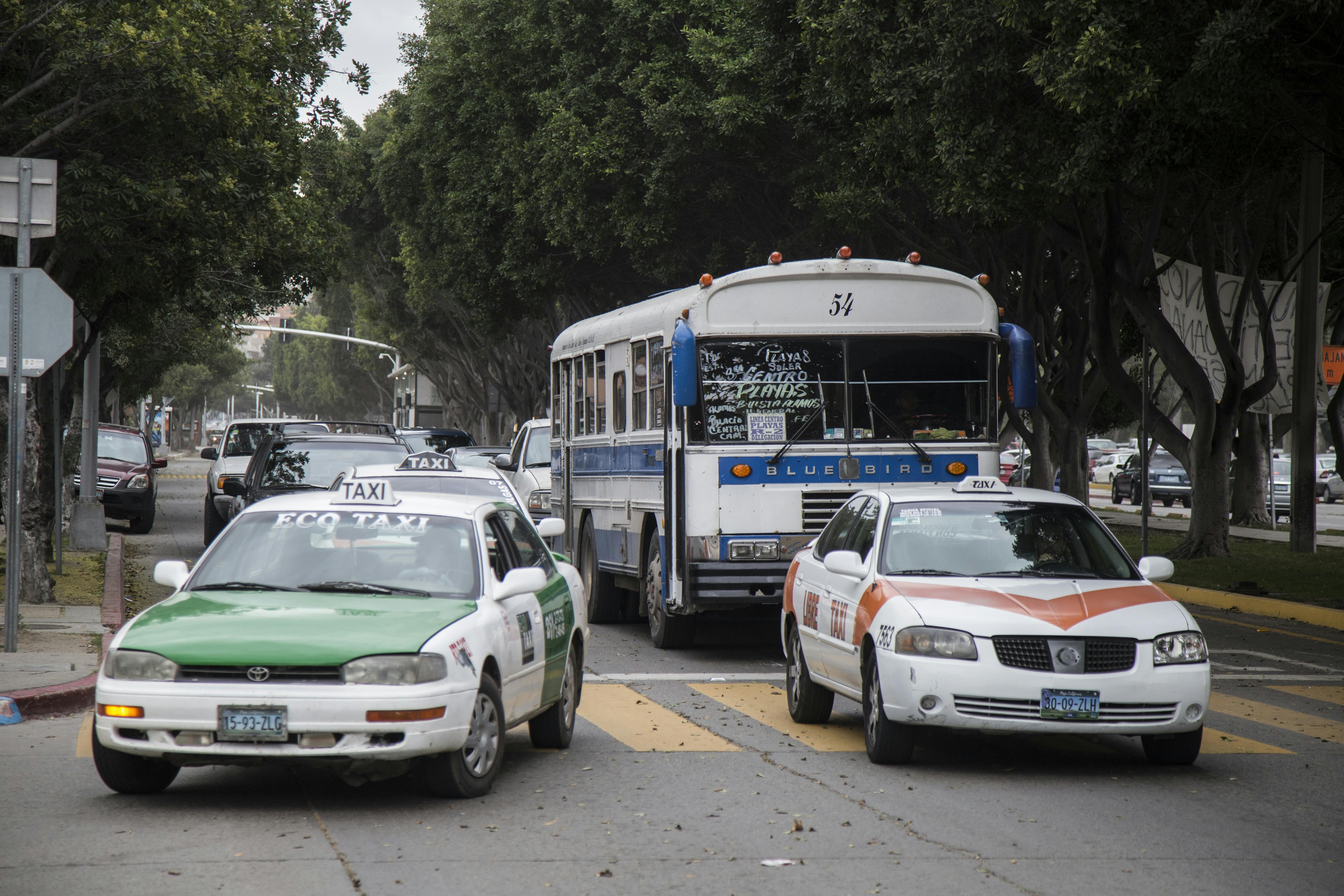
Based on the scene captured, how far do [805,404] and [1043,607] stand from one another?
16.7ft

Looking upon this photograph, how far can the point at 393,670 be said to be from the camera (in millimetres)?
7164

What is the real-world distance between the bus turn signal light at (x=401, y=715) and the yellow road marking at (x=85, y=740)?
1.87 m

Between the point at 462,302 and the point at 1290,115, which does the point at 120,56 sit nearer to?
the point at 1290,115

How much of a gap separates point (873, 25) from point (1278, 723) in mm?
10954

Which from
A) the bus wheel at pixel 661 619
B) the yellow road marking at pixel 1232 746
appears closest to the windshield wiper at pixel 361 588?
the yellow road marking at pixel 1232 746

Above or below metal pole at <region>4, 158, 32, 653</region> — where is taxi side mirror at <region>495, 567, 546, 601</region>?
below

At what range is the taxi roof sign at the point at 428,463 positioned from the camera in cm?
1437

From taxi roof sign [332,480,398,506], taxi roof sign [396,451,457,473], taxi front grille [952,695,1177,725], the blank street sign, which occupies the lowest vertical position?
taxi front grille [952,695,1177,725]

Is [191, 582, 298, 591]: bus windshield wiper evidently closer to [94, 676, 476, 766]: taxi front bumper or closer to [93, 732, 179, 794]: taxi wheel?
[93, 732, 179, 794]: taxi wheel

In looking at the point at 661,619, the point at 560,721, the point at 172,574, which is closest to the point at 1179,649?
the point at 560,721

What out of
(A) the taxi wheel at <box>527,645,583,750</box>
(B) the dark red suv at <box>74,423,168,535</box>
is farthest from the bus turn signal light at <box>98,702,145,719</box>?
(B) the dark red suv at <box>74,423,168,535</box>

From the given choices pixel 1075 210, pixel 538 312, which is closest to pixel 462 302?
pixel 538 312

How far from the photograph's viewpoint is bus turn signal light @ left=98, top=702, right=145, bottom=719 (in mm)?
7094

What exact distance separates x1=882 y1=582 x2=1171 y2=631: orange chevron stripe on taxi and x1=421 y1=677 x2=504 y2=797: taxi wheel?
2317 millimetres
